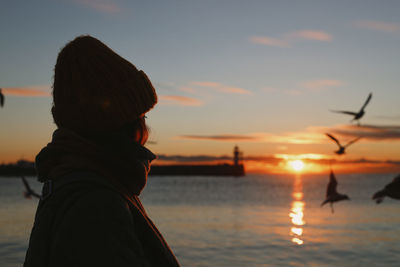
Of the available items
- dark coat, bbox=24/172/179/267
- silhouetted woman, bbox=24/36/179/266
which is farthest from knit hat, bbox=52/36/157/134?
dark coat, bbox=24/172/179/267

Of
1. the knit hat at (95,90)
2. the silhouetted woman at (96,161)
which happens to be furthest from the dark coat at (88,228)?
the knit hat at (95,90)

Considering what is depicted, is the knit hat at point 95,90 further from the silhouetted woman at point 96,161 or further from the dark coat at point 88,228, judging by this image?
the dark coat at point 88,228

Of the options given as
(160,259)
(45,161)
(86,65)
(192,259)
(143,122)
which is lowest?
(192,259)

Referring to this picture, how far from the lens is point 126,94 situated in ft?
5.07

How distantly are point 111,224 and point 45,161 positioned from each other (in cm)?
47

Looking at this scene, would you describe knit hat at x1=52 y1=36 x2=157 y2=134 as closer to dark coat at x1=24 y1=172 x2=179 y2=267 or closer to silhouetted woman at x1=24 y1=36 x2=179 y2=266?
silhouetted woman at x1=24 y1=36 x2=179 y2=266

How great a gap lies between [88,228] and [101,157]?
0.32 m

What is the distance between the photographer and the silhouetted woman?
130 cm

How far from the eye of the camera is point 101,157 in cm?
152

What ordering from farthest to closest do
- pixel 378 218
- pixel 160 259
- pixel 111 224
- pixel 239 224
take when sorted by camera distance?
pixel 378 218
pixel 239 224
pixel 160 259
pixel 111 224

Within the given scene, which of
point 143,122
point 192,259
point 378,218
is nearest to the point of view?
point 143,122

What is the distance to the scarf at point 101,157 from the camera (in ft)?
4.94

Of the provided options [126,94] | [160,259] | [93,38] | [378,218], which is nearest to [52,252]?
[160,259]

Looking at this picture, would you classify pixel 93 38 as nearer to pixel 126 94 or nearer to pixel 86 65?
pixel 86 65
